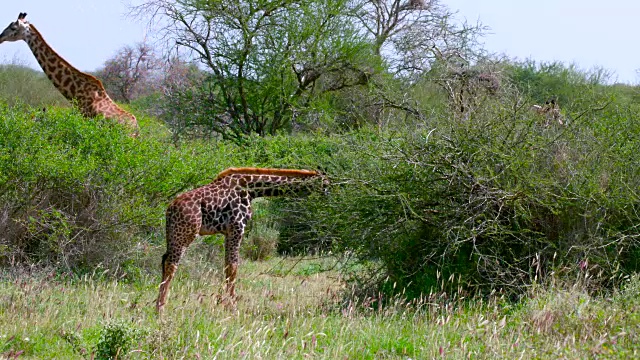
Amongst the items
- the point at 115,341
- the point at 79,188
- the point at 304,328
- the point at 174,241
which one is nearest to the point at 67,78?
the point at 79,188

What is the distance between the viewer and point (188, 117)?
21562 mm

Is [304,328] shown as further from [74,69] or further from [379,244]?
[74,69]

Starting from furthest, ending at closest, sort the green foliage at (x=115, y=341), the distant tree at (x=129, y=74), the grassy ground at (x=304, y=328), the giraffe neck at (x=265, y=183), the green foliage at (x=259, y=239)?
the distant tree at (x=129, y=74)
the green foliage at (x=259, y=239)
the giraffe neck at (x=265, y=183)
the grassy ground at (x=304, y=328)
the green foliage at (x=115, y=341)

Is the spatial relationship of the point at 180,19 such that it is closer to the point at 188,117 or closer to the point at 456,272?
the point at 188,117

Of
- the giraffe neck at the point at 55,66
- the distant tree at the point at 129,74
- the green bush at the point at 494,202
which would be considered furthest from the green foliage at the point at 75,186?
the distant tree at the point at 129,74

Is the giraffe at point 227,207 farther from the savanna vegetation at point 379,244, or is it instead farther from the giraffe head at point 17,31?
the giraffe head at point 17,31

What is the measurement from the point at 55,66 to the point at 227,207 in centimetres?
579

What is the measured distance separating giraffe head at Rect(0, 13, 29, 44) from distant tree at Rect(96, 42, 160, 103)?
2651 cm

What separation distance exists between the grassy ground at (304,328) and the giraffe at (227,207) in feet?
1.59

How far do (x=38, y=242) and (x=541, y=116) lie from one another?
20.7 ft

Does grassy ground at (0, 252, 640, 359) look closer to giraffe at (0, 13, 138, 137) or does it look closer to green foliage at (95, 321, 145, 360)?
green foliage at (95, 321, 145, 360)

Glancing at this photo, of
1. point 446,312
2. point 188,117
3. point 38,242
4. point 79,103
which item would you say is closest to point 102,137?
point 38,242

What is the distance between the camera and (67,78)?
543 inches

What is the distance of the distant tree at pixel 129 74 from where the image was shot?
41125mm
